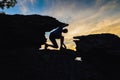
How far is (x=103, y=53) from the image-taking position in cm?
2784

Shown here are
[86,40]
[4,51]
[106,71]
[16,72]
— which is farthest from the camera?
[86,40]

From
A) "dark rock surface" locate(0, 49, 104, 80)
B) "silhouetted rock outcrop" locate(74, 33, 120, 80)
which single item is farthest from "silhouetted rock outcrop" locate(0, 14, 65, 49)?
"silhouetted rock outcrop" locate(74, 33, 120, 80)

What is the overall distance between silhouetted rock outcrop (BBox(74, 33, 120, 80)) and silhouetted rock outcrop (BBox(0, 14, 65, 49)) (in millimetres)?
4866

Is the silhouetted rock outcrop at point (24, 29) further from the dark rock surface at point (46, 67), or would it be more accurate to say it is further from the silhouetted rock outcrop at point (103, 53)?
the silhouetted rock outcrop at point (103, 53)

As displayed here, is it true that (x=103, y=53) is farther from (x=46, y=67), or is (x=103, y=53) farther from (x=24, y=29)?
(x=24, y=29)

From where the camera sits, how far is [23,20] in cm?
2694

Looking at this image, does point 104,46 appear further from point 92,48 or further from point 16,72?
point 16,72

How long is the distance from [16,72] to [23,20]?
23.0 feet

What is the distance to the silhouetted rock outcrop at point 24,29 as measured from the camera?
25750 millimetres

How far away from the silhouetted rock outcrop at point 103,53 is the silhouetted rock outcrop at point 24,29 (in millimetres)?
4866

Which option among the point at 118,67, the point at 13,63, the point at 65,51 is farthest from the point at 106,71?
the point at 13,63

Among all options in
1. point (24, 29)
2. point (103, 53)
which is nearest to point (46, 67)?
point (24, 29)

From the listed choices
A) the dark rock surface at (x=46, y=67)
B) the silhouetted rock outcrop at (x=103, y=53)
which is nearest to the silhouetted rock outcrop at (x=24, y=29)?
the dark rock surface at (x=46, y=67)

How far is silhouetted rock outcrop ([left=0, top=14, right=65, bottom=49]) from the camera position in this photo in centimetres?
2575
